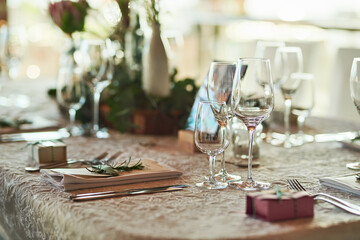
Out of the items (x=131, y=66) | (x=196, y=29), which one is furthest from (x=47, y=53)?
(x=131, y=66)

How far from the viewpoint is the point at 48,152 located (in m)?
1.33

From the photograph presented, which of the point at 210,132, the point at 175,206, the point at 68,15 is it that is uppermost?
the point at 68,15

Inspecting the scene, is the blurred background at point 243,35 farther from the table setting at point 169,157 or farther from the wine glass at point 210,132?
the wine glass at point 210,132

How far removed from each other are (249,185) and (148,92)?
2.65 feet

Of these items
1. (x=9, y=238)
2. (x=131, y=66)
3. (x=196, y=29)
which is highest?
(x=196, y=29)

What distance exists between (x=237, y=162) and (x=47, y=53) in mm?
5497

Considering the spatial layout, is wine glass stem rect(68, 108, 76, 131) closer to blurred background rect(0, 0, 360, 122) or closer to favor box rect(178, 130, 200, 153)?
favor box rect(178, 130, 200, 153)

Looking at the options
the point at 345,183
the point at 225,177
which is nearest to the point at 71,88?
the point at 225,177

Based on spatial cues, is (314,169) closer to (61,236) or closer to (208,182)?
(208,182)

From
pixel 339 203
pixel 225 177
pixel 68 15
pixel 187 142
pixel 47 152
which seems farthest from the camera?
pixel 68 15

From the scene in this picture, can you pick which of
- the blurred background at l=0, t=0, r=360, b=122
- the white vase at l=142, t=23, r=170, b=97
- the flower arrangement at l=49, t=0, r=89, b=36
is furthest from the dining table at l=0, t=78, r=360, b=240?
the blurred background at l=0, t=0, r=360, b=122

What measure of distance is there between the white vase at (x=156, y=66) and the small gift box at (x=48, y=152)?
0.56 metres

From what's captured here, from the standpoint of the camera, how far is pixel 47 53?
6496 mm

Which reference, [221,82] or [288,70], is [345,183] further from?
[288,70]
